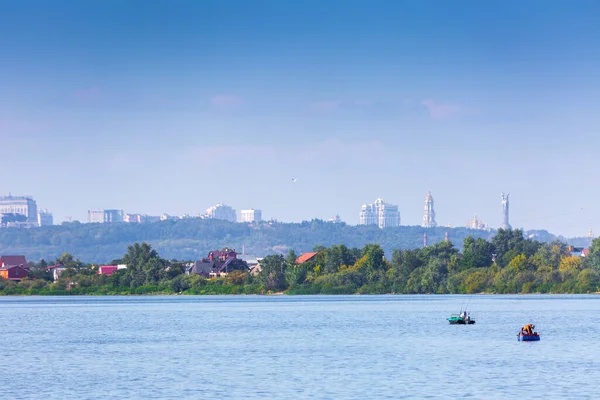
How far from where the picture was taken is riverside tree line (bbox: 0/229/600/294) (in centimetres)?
15888

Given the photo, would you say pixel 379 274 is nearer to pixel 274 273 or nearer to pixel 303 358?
pixel 274 273

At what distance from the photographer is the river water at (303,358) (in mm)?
46781

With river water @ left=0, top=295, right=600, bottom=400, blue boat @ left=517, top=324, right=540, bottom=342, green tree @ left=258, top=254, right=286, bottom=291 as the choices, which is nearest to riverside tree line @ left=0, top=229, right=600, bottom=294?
green tree @ left=258, top=254, right=286, bottom=291

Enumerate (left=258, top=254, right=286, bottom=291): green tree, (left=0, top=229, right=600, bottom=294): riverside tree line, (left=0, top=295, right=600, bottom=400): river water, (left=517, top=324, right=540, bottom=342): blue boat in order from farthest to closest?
(left=258, top=254, right=286, bottom=291): green tree
(left=0, top=229, right=600, bottom=294): riverside tree line
(left=517, top=324, right=540, bottom=342): blue boat
(left=0, top=295, right=600, bottom=400): river water

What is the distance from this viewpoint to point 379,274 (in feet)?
562

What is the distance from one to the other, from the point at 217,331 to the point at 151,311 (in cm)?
3910

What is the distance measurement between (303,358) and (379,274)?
112625 mm

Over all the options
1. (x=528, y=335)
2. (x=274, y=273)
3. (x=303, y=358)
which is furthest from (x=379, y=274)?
(x=303, y=358)

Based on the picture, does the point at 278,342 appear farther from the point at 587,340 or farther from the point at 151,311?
the point at 151,311

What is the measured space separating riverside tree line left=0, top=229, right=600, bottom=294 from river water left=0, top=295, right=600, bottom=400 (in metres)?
59.4

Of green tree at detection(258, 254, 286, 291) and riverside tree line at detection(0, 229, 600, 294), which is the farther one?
green tree at detection(258, 254, 286, 291)

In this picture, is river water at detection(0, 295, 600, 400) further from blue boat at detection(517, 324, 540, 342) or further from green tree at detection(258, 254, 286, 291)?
green tree at detection(258, 254, 286, 291)

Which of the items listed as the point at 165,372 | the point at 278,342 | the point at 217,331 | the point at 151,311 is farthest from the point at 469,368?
the point at 151,311

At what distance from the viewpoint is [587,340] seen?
68375 mm
